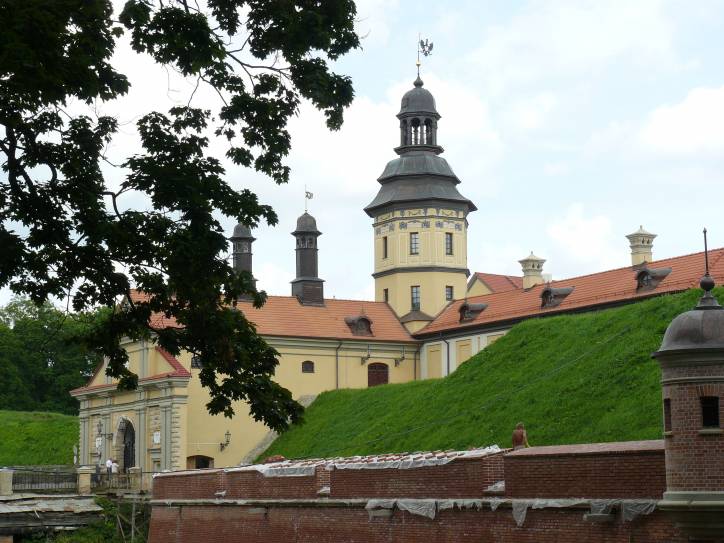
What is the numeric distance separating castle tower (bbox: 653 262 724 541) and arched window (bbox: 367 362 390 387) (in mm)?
47155

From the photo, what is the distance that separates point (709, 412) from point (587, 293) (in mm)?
39244

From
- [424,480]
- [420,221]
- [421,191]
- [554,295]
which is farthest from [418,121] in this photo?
[424,480]

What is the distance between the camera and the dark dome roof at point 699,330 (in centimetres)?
1692

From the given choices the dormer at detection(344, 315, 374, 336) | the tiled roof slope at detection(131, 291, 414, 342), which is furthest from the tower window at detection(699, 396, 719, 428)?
the dormer at detection(344, 315, 374, 336)

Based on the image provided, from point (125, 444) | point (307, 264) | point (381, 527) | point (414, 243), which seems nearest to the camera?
point (381, 527)

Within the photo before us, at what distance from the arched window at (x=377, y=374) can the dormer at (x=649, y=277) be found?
1601cm

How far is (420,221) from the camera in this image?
67.2 m

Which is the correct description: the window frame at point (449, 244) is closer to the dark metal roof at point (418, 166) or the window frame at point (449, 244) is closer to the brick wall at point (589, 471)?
the dark metal roof at point (418, 166)

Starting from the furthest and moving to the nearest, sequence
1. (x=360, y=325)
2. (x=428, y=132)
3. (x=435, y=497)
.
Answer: (x=428, y=132) → (x=360, y=325) → (x=435, y=497)

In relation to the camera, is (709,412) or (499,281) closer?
(709,412)

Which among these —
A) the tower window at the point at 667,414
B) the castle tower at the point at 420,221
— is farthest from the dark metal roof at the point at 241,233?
the tower window at the point at 667,414

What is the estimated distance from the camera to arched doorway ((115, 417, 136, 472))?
60634mm

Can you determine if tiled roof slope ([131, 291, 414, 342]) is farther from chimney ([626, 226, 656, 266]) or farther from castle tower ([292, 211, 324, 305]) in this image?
chimney ([626, 226, 656, 266])

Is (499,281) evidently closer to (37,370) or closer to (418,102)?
(418,102)
